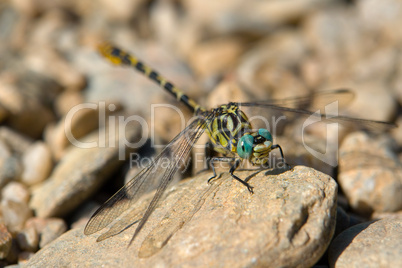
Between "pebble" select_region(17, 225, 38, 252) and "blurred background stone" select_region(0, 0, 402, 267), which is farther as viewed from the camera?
"blurred background stone" select_region(0, 0, 402, 267)

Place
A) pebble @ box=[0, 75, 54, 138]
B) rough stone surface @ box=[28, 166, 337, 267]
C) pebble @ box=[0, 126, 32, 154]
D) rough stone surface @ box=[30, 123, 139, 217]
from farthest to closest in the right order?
pebble @ box=[0, 75, 54, 138] → pebble @ box=[0, 126, 32, 154] → rough stone surface @ box=[30, 123, 139, 217] → rough stone surface @ box=[28, 166, 337, 267]

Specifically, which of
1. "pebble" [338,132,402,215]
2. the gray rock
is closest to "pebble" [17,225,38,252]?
the gray rock

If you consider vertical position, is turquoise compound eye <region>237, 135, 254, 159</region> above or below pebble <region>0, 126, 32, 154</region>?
below

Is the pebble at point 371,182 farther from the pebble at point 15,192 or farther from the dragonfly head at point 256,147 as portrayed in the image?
the pebble at point 15,192

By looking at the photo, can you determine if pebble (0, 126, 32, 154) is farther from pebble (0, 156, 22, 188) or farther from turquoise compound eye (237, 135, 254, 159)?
turquoise compound eye (237, 135, 254, 159)

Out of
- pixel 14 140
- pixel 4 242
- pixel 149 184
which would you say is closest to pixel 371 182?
pixel 149 184

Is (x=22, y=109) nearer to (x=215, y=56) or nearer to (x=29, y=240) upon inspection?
(x=29, y=240)

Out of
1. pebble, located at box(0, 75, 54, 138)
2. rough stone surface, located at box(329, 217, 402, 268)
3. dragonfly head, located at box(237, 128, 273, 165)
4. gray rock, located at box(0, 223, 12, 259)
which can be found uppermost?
pebble, located at box(0, 75, 54, 138)

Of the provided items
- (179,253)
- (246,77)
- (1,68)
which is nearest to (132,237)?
(179,253)
